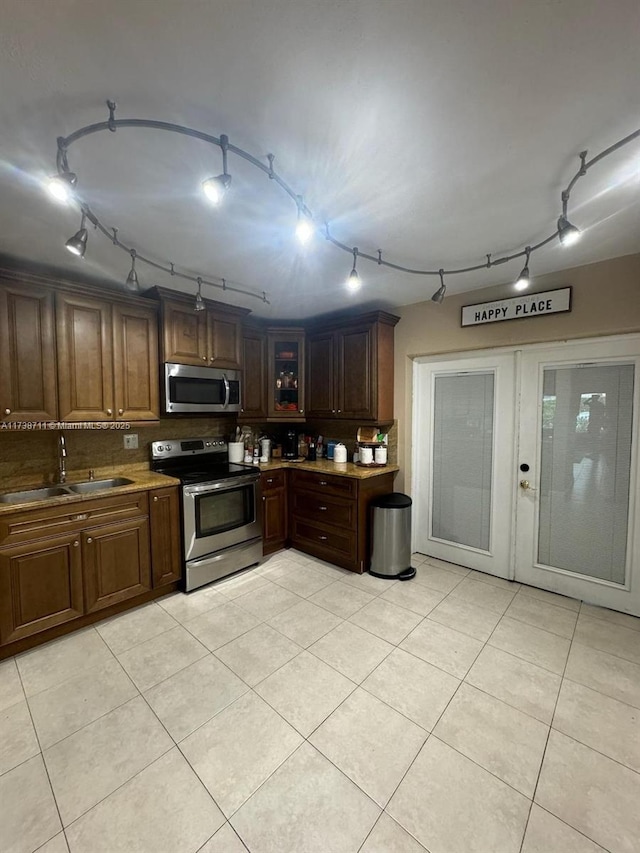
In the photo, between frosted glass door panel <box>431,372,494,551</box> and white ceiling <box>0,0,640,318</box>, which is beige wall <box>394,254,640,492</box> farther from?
white ceiling <box>0,0,640,318</box>

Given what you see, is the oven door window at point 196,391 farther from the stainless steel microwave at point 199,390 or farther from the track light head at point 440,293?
the track light head at point 440,293

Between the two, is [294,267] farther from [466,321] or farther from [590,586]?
[590,586]

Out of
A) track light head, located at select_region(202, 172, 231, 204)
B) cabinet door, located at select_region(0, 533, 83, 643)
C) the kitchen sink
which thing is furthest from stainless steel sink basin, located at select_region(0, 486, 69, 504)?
track light head, located at select_region(202, 172, 231, 204)

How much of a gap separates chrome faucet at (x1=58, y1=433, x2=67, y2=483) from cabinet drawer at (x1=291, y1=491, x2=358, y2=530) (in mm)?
2023

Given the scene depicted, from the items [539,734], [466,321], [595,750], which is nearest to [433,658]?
[539,734]

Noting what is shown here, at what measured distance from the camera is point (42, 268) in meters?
2.56

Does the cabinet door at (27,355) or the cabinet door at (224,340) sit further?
the cabinet door at (224,340)

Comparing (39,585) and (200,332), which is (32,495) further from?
(200,332)

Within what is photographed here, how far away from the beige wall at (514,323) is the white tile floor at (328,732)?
5.74 feet

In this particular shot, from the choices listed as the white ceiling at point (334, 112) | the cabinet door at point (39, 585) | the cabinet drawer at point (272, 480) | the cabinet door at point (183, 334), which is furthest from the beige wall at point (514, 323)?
the cabinet door at point (39, 585)

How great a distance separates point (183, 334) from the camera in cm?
312

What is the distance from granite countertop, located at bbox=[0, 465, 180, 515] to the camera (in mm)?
2182

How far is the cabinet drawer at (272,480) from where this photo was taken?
3549mm

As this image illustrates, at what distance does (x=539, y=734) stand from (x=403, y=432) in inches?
95.3
